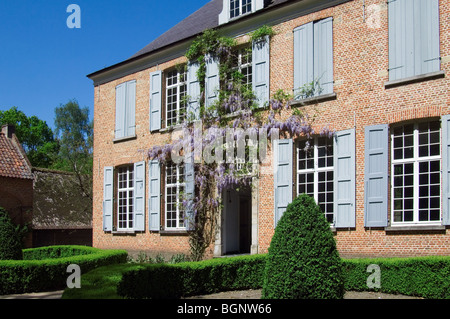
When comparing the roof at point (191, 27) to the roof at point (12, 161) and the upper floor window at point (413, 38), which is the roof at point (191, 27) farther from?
the roof at point (12, 161)

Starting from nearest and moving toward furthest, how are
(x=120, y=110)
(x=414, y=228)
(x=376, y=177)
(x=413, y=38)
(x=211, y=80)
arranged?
(x=414, y=228) < (x=413, y=38) < (x=376, y=177) < (x=211, y=80) < (x=120, y=110)

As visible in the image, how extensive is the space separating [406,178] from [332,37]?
158 inches

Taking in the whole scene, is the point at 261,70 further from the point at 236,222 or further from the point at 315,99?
the point at 236,222

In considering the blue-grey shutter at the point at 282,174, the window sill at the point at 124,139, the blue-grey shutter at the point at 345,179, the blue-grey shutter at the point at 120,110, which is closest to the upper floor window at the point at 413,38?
the blue-grey shutter at the point at 345,179

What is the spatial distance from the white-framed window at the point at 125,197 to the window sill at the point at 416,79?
10115mm

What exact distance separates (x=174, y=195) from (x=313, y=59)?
6548 millimetres

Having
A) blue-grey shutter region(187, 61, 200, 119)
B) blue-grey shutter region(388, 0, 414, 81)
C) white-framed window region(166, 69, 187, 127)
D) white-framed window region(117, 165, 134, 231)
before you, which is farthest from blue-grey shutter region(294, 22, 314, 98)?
white-framed window region(117, 165, 134, 231)

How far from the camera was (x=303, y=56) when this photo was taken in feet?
43.0

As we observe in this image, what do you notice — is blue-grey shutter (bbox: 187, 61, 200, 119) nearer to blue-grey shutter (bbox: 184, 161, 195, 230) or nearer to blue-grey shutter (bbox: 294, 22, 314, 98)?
blue-grey shutter (bbox: 184, 161, 195, 230)

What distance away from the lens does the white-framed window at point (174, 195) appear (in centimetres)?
1603

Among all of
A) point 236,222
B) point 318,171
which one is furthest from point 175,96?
point 318,171

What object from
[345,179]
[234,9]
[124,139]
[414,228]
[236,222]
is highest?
[234,9]
